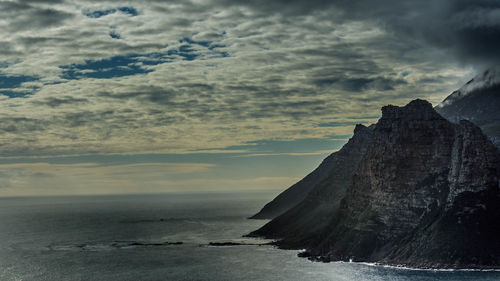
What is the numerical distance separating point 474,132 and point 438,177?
62.9 ft

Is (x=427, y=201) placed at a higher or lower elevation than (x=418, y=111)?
lower

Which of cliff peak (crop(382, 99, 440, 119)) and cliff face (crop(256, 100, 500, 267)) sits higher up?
cliff peak (crop(382, 99, 440, 119))

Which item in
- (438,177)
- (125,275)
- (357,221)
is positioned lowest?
(125,275)

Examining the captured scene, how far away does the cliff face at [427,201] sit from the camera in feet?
520

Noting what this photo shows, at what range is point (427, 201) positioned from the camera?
17600 cm

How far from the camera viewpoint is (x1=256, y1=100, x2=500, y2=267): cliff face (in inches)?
6245

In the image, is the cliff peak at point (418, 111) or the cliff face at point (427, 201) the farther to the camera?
the cliff peak at point (418, 111)

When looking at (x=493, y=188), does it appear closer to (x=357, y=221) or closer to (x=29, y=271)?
(x=357, y=221)

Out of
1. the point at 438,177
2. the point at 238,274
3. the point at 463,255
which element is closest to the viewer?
the point at 463,255

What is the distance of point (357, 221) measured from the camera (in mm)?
193000

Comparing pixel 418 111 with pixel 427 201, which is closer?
pixel 427 201

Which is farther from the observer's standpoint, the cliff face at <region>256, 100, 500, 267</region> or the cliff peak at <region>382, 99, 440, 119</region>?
the cliff peak at <region>382, 99, 440, 119</region>

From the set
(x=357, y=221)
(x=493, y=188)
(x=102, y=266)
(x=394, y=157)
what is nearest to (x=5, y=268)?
(x=102, y=266)

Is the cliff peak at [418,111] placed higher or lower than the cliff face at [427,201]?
higher
